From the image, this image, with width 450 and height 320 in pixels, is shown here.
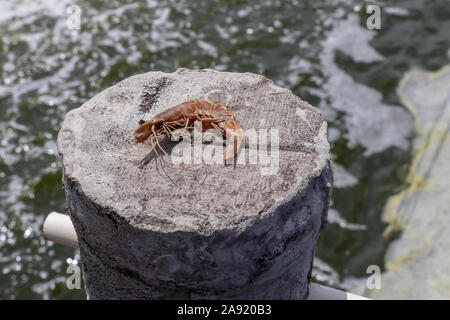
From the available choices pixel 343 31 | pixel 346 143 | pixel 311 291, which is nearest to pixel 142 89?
pixel 311 291

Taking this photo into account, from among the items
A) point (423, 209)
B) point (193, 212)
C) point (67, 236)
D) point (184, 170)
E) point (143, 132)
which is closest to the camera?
point (193, 212)

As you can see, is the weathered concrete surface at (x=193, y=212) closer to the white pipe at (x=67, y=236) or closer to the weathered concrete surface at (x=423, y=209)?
the white pipe at (x=67, y=236)

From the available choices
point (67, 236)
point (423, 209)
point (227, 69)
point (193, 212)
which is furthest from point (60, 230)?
point (227, 69)

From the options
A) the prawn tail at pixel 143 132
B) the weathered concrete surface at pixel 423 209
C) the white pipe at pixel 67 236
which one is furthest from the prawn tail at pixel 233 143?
the weathered concrete surface at pixel 423 209

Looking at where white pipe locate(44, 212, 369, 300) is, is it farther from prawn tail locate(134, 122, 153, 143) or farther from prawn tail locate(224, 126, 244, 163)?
prawn tail locate(224, 126, 244, 163)

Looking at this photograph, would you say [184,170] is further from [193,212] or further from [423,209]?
[423,209]

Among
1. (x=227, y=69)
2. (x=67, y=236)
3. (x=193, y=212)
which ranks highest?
(x=193, y=212)

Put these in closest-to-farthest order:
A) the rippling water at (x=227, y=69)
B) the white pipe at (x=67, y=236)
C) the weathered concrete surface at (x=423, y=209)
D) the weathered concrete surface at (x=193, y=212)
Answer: the weathered concrete surface at (x=193, y=212) < the white pipe at (x=67, y=236) < the weathered concrete surface at (x=423, y=209) < the rippling water at (x=227, y=69)
